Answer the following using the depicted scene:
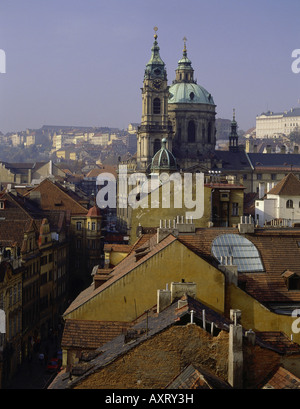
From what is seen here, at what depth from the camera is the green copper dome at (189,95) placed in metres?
148

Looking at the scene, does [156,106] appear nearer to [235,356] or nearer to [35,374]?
[35,374]

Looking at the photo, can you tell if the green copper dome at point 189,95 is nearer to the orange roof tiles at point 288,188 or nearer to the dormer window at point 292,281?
the orange roof tiles at point 288,188

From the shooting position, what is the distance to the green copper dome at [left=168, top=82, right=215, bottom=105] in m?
148

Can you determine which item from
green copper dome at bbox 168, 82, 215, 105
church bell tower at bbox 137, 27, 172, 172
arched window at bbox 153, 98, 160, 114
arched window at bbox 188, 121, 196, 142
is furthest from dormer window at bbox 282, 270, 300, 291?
green copper dome at bbox 168, 82, 215, 105

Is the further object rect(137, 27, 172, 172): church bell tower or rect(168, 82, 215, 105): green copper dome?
rect(168, 82, 215, 105): green copper dome

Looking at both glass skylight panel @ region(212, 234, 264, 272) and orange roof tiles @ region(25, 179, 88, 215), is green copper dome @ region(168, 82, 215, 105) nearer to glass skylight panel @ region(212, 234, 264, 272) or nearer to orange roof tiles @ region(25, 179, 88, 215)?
orange roof tiles @ region(25, 179, 88, 215)

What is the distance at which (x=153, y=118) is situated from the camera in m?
135

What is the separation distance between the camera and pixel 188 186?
165 ft

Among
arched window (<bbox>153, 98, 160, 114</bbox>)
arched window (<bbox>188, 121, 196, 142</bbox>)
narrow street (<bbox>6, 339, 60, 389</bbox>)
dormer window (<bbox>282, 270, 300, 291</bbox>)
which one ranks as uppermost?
arched window (<bbox>153, 98, 160, 114</bbox>)

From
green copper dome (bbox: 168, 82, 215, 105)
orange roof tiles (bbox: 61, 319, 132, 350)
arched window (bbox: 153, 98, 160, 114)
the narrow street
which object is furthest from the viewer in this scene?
green copper dome (bbox: 168, 82, 215, 105)

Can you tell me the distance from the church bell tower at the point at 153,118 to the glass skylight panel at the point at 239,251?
324ft

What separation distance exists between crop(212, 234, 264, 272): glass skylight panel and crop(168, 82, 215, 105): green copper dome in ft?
374

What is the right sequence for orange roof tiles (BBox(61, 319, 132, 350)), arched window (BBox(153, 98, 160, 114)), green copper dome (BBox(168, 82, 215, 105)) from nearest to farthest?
1. orange roof tiles (BBox(61, 319, 132, 350))
2. arched window (BBox(153, 98, 160, 114))
3. green copper dome (BBox(168, 82, 215, 105))

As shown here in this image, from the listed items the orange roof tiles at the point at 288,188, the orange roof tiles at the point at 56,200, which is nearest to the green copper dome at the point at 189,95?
the orange roof tiles at the point at 56,200
